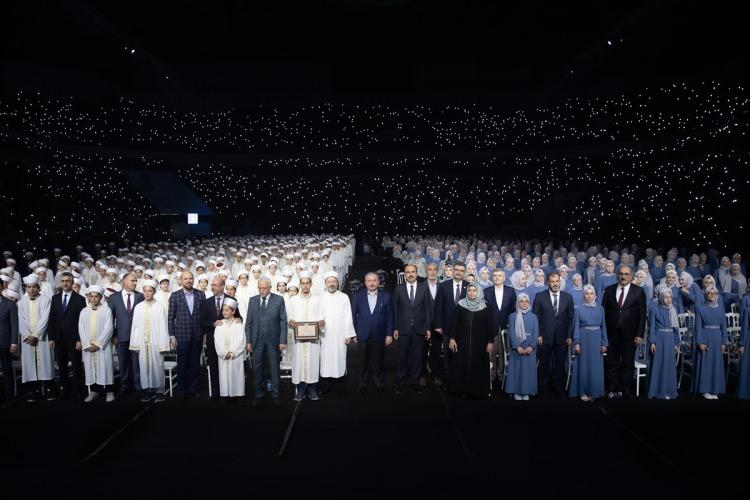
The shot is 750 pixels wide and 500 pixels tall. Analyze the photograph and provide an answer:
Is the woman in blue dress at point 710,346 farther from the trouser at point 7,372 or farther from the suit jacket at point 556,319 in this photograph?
the trouser at point 7,372

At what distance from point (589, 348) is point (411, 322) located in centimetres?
246

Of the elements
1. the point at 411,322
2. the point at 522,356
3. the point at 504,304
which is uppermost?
the point at 504,304

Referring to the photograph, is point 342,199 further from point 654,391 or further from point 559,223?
point 654,391

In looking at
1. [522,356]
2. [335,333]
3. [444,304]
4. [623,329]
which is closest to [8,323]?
[335,333]

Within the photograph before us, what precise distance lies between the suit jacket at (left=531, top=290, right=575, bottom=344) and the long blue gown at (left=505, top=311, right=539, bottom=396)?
181mm

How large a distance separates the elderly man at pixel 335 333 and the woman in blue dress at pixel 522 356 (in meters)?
2.24

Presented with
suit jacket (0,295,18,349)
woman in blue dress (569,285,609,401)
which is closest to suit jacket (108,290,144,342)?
suit jacket (0,295,18,349)

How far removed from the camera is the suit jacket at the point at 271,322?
7.93 m

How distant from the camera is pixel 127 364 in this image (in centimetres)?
828

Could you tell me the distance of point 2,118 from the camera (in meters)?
24.0

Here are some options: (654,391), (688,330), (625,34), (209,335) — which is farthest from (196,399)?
(625,34)

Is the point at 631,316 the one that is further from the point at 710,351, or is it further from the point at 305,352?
the point at 305,352

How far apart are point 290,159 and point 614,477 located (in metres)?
32.0

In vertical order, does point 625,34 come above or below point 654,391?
above
